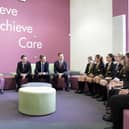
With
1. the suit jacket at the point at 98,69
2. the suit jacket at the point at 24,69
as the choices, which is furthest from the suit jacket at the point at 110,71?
the suit jacket at the point at 24,69

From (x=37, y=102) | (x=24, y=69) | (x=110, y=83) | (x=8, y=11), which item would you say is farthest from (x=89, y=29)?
(x=37, y=102)

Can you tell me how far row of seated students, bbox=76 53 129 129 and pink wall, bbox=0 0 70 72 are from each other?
2.38 metres

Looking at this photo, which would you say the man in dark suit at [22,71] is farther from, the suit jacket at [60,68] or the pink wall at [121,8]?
the pink wall at [121,8]

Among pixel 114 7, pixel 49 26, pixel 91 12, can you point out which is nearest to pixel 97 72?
pixel 114 7

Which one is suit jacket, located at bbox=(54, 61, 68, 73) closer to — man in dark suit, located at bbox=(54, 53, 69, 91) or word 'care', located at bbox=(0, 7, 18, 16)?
man in dark suit, located at bbox=(54, 53, 69, 91)

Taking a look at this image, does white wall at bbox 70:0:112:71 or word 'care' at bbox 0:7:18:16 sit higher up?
word 'care' at bbox 0:7:18:16

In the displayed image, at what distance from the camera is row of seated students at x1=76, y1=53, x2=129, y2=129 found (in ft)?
12.4

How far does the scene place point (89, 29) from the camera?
9.27m

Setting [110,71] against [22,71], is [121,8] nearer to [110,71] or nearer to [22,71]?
[110,71]

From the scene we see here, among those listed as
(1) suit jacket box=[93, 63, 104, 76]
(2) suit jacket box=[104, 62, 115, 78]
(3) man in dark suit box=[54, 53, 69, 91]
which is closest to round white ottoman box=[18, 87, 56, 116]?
(2) suit jacket box=[104, 62, 115, 78]

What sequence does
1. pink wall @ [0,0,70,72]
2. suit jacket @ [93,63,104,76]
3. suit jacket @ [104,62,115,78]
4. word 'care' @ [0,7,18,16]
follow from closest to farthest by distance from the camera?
suit jacket @ [104,62,115,78] → suit jacket @ [93,63,104,76] → word 'care' @ [0,7,18,16] → pink wall @ [0,0,70,72]

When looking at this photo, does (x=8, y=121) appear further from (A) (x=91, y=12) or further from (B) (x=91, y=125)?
(A) (x=91, y=12)

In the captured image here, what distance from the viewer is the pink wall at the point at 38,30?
9180mm

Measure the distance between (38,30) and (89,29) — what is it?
6.21ft
